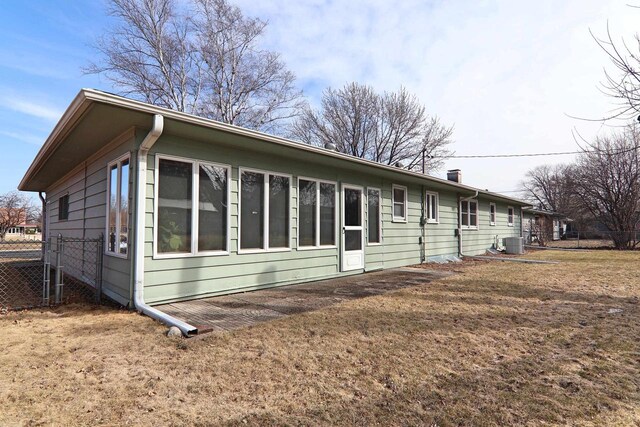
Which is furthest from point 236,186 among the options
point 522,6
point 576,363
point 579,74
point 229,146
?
point 579,74

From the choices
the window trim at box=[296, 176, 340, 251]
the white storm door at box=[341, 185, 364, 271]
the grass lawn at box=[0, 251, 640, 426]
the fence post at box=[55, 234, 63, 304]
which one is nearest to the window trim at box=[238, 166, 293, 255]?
the window trim at box=[296, 176, 340, 251]

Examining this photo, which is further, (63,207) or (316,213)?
(63,207)

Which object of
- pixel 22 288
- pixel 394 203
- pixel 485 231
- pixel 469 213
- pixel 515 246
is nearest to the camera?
pixel 22 288

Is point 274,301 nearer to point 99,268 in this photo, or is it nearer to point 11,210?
point 99,268

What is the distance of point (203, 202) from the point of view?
5.20 meters

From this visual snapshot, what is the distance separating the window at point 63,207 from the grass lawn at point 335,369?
554 centimetres

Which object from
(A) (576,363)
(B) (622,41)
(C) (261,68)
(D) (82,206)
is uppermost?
(C) (261,68)

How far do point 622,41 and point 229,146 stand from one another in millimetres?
5366

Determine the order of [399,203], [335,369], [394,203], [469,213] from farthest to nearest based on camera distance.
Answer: [469,213]
[399,203]
[394,203]
[335,369]

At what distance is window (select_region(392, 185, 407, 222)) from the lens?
9.23 metres

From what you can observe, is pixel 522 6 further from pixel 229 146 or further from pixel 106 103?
pixel 106 103

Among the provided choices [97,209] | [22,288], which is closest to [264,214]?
[97,209]

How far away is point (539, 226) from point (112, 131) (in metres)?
28.2

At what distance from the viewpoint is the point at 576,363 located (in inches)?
111
